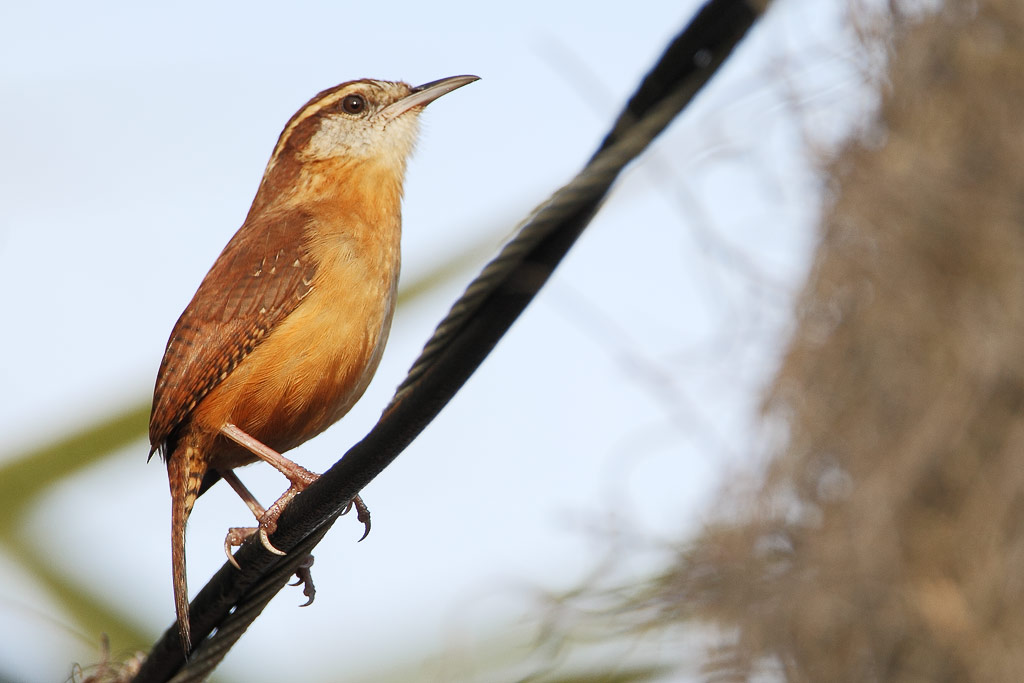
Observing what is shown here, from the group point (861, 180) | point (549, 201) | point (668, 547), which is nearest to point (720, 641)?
point (668, 547)

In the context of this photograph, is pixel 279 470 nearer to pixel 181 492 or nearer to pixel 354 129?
pixel 181 492

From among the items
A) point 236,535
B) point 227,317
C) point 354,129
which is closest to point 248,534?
point 236,535

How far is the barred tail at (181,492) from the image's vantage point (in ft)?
7.72

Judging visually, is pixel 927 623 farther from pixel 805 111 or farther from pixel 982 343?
pixel 805 111

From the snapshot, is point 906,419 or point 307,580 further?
point 906,419

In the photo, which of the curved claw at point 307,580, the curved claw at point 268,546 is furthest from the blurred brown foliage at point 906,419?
the curved claw at point 268,546

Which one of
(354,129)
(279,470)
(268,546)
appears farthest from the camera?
(354,129)

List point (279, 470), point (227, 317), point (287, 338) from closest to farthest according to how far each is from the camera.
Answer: point (279, 470) < point (287, 338) < point (227, 317)

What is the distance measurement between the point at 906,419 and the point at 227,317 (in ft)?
10.2

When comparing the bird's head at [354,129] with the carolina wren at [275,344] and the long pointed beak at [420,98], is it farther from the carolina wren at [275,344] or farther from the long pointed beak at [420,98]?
the carolina wren at [275,344]

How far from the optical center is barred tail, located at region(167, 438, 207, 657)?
2354 millimetres

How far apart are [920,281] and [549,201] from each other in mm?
3926

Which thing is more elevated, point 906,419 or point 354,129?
point 906,419

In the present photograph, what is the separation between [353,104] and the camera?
3445 millimetres
